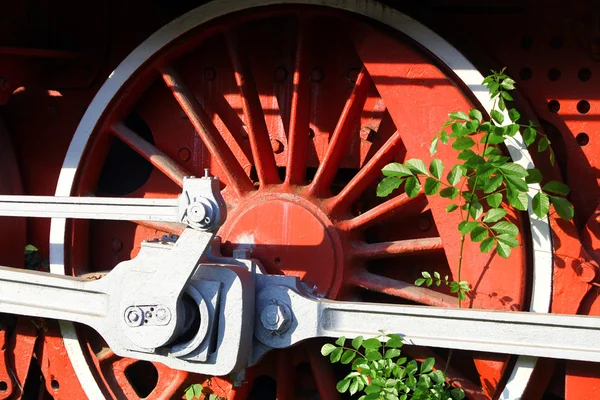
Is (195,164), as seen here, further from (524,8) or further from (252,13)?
(524,8)

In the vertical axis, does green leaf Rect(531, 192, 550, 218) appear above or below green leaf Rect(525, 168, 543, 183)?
below

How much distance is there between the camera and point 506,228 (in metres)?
2.50

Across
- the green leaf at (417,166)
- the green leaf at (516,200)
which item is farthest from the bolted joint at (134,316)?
the green leaf at (516,200)

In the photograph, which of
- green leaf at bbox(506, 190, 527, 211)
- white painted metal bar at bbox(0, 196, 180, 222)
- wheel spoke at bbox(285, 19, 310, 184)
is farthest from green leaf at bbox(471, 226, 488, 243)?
white painted metal bar at bbox(0, 196, 180, 222)

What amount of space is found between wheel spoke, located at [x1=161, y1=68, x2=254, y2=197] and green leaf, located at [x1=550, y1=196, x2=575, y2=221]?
3.46 feet

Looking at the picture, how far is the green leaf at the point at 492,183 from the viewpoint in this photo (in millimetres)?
2439

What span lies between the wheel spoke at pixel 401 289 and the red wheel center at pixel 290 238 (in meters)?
0.10

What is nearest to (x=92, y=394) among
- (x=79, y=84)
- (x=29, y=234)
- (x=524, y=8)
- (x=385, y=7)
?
(x=29, y=234)

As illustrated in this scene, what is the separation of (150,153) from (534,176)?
141 centimetres

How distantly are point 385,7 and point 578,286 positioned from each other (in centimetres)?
102

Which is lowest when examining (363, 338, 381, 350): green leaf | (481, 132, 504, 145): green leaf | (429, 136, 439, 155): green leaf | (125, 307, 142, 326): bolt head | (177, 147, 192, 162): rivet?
(363, 338, 381, 350): green leaf

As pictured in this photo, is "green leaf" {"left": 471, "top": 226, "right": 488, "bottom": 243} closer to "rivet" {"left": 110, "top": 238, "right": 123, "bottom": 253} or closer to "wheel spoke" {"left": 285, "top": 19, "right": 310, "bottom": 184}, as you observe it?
"wheel spoke" {"left": 285, "top": 19, "right": 310, "bottom": 184}

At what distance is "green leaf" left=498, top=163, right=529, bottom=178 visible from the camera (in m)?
2.44

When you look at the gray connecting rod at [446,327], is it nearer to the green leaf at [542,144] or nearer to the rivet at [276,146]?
the green leaf at [542,144]
